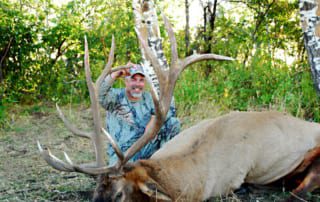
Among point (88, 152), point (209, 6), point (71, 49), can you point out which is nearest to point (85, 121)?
point (88, 152)

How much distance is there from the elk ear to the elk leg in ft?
3.92

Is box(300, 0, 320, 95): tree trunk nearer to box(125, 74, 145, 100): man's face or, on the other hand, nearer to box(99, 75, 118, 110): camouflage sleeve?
box(125, 74, 145, 100): man's face

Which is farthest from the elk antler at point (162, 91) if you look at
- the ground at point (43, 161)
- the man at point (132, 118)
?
the man at point (132, 118)

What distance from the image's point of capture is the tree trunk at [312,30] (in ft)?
18.6

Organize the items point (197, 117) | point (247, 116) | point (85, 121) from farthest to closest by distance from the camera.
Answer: point (85, 121)
point (197, 117)
point (247, 116)

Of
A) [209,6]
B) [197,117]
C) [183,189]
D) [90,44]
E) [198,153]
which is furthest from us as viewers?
[209,6]

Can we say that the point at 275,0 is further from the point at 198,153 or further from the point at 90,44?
the point at 198,153

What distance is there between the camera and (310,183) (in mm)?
3992

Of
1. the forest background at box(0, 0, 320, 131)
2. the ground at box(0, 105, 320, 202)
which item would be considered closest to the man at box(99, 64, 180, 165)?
the ground at box(0, 105, 320, 202)

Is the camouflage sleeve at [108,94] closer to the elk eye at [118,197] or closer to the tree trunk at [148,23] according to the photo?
the elk eye at [118,197]

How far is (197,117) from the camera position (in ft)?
24.5

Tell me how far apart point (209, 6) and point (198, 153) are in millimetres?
8901

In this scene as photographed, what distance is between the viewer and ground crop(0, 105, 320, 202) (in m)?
4.42

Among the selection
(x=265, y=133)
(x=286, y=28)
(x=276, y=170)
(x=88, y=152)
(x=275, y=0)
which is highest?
(x=275, y=0)
